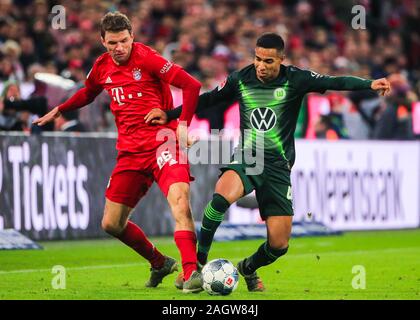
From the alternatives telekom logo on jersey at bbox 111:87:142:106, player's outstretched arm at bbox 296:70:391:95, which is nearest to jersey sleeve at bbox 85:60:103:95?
telekom logo on jersey at bbox 111:87:142:106

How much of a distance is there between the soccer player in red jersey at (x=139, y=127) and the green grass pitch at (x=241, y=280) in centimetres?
59

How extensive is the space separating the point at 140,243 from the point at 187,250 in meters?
0.85

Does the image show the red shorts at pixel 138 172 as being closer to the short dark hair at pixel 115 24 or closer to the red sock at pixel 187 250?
the red sock at pixel 187 250

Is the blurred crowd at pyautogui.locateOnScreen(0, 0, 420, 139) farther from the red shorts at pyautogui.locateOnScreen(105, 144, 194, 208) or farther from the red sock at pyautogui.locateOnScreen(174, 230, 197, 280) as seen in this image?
the red sock at pyautogui.locateOnScreen(174, 230, 197, 280)

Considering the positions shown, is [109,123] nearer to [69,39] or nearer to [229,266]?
[69,39]

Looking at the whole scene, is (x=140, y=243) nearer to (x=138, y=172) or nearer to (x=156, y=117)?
(x=138, y=172)

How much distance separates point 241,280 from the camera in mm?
11133

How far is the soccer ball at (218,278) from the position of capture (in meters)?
9.34

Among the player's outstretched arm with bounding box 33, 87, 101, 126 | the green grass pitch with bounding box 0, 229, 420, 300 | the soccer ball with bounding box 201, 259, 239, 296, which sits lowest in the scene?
the green grass pitch with bounding box 0, 229, 420, 300

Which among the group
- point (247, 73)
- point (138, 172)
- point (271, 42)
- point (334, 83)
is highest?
point (271, 42)

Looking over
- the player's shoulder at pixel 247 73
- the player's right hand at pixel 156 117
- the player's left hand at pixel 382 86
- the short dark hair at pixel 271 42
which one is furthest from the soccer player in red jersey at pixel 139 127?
the player's left hand at pixel 382 86

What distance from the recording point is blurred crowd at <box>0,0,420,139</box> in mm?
16984

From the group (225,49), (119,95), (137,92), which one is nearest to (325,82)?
(137,92)
